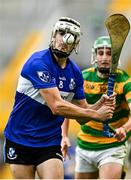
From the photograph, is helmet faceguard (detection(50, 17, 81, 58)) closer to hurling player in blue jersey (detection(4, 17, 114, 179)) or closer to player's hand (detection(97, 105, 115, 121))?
hurling player in blue jersey (detection(4, 17, 114, 179))

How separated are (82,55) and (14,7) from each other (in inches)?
155

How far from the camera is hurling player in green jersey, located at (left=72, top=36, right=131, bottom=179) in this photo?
8.27 m

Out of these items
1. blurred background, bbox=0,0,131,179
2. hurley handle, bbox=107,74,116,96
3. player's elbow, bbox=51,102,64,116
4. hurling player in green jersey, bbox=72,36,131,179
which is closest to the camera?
player's elbow, bbox=51,102,64,116

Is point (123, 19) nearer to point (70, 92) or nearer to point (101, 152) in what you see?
point (70, 92)

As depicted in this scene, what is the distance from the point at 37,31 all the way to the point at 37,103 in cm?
838

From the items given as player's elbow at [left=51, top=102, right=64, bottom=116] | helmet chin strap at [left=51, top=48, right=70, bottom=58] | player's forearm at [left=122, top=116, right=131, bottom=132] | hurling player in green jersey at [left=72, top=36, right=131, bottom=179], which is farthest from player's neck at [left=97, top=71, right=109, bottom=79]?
player's elbow at [left=51, top=102, right=64, bottom=116]

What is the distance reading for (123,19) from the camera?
721 centimetres

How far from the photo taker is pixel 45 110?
721 centimetres

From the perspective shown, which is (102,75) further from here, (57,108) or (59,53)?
(57,108)

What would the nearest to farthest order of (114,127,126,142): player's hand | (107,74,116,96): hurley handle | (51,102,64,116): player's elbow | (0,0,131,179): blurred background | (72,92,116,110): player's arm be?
(51,102,64,116): player's elbow < (72,92,116,110): player's arm < (107,74,116,96): hurley handle < (114,127,126,142): player's hand < (0,0,131,179): blurred background

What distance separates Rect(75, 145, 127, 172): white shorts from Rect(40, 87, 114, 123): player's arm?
128 centimetres

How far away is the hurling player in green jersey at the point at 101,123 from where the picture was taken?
27.1ft

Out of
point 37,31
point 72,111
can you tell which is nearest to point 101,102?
point 72,111

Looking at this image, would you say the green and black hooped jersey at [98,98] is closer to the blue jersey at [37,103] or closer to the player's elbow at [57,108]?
the blue jersey at [37,103]
